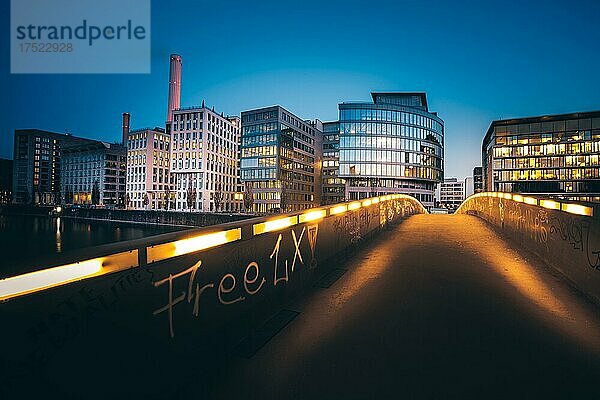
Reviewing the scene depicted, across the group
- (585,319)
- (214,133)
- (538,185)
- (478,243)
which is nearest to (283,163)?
(214,133)

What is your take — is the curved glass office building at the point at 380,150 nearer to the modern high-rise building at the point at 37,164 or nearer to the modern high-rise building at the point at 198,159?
the modern high-rise building at the point at 198,159

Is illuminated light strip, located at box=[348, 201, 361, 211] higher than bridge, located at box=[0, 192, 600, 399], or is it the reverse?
illuminated light strip, located at box=[348, 201, 361, 211]

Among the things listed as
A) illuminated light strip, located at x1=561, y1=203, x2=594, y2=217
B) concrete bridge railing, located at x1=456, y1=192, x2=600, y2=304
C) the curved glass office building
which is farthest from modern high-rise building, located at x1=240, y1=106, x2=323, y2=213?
illuminated light strip, located at x1=561, y1=203, x2=594, y2=217

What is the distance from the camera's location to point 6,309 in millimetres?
1696

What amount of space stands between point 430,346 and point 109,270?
3381 mm

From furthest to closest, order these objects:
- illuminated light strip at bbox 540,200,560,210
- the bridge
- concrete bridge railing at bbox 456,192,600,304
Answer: illuminated light strip at bbox 540,200,560,210 < concrete bridge railing at bbox 456,192,600,304 < the bridge

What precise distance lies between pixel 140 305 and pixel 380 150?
78.7 metres

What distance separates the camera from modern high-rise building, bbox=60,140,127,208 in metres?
124

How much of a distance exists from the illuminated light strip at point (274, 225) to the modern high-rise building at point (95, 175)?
443 feet

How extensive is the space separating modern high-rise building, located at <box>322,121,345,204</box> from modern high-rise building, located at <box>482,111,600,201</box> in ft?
146

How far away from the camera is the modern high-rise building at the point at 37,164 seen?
150m

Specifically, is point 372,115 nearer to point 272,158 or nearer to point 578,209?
point 272,158

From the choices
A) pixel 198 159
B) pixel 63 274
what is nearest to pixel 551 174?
pixel 198 159

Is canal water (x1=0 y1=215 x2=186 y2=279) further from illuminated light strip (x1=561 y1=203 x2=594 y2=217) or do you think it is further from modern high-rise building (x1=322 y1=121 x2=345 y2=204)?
modern high-rise building (x1=322 y1=121 x2=345 y2=204)
